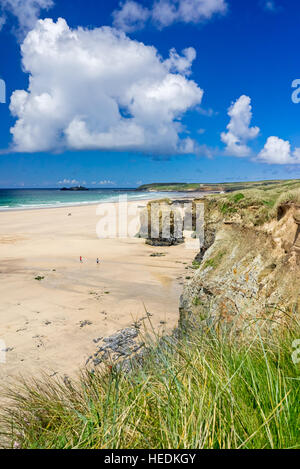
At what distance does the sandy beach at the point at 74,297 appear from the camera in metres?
5.68

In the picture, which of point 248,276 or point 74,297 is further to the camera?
point 74,297

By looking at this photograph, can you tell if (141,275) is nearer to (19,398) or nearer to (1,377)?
(1,377)

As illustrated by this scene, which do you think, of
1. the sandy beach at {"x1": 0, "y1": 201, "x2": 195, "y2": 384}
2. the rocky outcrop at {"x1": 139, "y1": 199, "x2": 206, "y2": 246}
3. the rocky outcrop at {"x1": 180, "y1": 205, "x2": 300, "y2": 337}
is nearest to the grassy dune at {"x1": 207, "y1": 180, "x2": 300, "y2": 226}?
the rocky outcrop at {"x1": 180, "y1": 205, "x2": 300, "y2": 337}

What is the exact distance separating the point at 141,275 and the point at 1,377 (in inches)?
267

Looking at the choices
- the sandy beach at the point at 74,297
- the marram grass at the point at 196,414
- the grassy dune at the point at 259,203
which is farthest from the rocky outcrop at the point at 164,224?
the marram grass at the point at 196,414

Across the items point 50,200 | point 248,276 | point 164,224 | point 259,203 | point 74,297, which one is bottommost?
point 74,297

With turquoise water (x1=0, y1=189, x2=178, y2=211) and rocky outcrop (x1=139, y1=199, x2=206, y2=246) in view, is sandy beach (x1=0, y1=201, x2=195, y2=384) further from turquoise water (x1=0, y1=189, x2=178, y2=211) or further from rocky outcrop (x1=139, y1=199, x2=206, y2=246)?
turquoise water (x1=0, y1=189, x2=178, y2=211)

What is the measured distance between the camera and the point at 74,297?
29.0ft

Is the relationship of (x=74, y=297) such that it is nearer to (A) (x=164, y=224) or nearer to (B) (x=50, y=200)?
(A) (x=164, y=224)

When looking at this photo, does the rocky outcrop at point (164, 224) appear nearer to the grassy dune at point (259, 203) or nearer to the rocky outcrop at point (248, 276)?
the grassy dune at point (259, 203)

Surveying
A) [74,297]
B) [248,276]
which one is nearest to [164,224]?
[74,297]

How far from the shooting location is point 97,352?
18.2 feet

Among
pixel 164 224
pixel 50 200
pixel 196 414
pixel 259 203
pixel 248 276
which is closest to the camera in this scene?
pixel 196 414

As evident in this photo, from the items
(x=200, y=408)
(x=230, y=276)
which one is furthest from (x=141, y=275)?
(x=200, y=408)
